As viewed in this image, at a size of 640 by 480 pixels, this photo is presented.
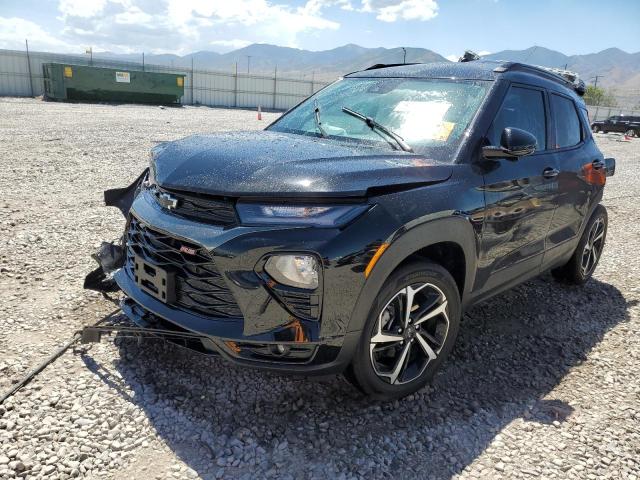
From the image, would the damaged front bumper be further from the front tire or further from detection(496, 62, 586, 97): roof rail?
detection(496, 62, 586, 97): roof rail

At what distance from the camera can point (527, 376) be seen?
327 cm

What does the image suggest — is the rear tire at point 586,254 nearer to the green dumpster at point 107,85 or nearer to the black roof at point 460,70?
the black roof at point 460,70

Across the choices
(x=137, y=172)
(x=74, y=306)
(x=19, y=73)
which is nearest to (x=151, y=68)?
(x=19, y=73)

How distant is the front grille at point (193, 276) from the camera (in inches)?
91.7

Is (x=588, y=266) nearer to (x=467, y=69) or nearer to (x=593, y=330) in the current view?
(x=593, y=330)

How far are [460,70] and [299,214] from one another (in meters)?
1.89

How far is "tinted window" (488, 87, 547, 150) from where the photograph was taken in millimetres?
3158

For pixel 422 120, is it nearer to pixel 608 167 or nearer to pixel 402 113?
pixel 402 113

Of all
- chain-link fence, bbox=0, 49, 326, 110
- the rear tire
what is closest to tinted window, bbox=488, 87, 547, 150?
the rear tire

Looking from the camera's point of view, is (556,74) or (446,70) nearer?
(446,70)

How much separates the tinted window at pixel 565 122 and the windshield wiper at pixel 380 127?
157cm

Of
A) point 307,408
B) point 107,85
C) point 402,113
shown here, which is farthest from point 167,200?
point 107,85

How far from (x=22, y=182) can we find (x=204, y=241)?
599 cm

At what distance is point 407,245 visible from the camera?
2449 mm
